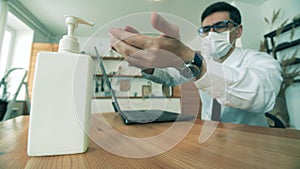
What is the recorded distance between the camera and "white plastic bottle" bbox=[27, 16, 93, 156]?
0.53ft

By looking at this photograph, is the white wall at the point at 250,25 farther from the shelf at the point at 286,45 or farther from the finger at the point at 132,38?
the finger at the point at 132,38

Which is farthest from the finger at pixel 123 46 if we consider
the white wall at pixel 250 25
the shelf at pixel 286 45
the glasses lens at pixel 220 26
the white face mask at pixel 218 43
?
the white wall at pixel 250 25

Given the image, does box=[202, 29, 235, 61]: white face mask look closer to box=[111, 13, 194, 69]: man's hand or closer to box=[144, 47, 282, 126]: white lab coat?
box=[144, 47, 282, 126]: white lab coat

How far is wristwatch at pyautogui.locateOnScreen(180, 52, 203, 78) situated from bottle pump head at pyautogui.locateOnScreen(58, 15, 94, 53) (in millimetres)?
238

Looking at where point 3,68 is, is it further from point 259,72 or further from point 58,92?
point 259,72

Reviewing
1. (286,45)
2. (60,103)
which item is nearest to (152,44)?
(60,103)

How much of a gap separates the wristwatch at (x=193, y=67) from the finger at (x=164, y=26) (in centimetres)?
12

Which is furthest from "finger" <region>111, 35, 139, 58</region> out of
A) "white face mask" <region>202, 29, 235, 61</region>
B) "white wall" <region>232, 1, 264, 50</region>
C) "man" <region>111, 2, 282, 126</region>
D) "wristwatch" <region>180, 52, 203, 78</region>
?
"white wall" <region>232, 1, 264, 50</region>

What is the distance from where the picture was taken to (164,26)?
0.73 feet

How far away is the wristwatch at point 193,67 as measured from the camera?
1.17 ft

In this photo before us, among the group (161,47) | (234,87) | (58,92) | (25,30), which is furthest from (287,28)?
(25,30)

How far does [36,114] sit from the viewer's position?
0.53ft

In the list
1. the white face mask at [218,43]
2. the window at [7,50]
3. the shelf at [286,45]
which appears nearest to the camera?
the white face mask at [218,43]

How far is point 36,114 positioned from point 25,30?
2.84 m
